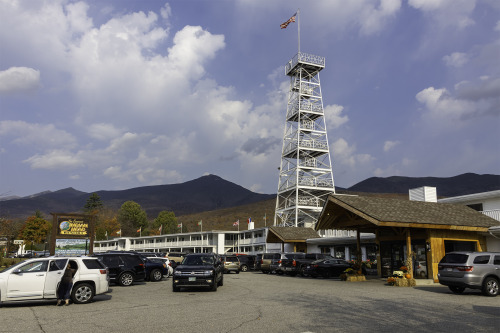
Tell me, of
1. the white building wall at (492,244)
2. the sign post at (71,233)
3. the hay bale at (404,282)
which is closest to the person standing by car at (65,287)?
the hay bale at (404,282)

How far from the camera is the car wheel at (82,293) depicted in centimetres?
1359

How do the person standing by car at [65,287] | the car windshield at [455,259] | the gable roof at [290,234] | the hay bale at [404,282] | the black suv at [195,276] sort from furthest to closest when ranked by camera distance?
the gable roof at [290,234]
the hay bale at [404,282]
the black suv at [195,276]
the car windshield at [455,259]
the person standing by car at [65,287]

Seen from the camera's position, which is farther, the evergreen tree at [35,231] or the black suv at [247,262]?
the evergreen tree at [35,231]

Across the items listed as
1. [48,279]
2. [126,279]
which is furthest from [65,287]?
[126,279]

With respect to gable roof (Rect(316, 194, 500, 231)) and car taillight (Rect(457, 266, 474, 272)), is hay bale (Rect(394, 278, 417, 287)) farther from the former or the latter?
car taillight (Rect(457, 266, 474, 272))

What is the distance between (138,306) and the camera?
12711 mm

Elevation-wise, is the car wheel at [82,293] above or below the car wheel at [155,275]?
above

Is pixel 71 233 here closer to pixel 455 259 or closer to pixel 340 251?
pixel 340 251

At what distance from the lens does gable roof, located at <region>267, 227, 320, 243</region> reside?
41188mm

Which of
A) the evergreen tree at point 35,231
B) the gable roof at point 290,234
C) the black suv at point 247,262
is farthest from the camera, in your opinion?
the evergreen tree at point 35,231

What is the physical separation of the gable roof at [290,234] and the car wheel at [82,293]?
28.6 meters

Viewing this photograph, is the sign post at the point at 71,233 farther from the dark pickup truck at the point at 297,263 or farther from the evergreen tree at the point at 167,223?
the evergreen tree at the point at 167,223

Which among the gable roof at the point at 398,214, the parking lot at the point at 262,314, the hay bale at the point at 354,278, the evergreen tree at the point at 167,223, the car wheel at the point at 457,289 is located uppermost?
the evergreen tree at the point at 167,223

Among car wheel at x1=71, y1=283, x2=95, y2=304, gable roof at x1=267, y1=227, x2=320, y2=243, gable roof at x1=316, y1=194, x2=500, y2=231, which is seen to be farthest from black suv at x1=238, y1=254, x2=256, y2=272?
car wheel at x1=71, y1=283, x2=95, y2=304
